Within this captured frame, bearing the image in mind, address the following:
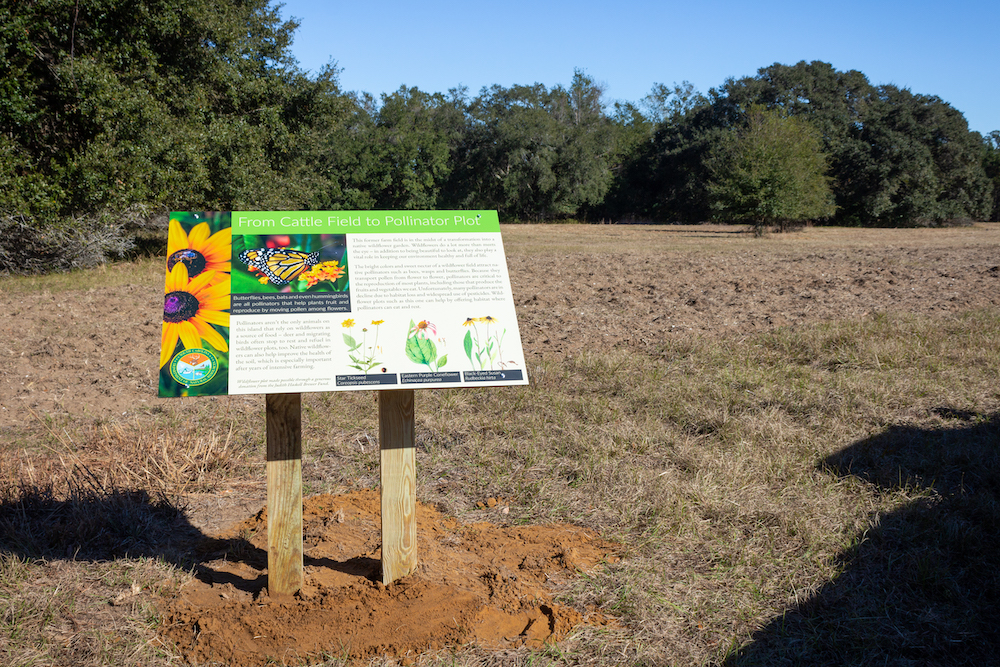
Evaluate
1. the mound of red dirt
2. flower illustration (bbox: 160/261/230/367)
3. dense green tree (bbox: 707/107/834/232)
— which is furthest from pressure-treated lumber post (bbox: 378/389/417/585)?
dense green tree (bbox: 707/107/834/232)

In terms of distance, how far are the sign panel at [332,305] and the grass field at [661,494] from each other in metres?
1.20

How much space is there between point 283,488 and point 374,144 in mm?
50634

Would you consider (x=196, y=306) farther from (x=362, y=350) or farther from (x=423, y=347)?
(x=423, y=347)

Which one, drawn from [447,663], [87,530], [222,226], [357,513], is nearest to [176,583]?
[87,530]

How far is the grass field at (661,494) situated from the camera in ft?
10.4

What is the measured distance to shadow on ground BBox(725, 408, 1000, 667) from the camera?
309 cm

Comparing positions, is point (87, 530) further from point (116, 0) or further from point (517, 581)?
point (116, 0)

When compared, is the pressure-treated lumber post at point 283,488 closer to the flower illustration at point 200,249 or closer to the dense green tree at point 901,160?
the flower illustration at point 200,249

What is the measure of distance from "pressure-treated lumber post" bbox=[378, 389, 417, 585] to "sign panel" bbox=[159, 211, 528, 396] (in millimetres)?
335

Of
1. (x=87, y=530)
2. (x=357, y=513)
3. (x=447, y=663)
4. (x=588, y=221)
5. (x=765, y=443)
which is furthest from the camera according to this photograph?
(x=588, y=221)

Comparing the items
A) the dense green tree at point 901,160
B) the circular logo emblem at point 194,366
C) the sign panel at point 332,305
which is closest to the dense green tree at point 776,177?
the dense green tree at point 901,160

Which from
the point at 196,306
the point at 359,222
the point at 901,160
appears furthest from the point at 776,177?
the point at 196,306

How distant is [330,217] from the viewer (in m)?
3.45

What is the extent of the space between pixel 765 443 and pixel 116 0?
14.3 metres
